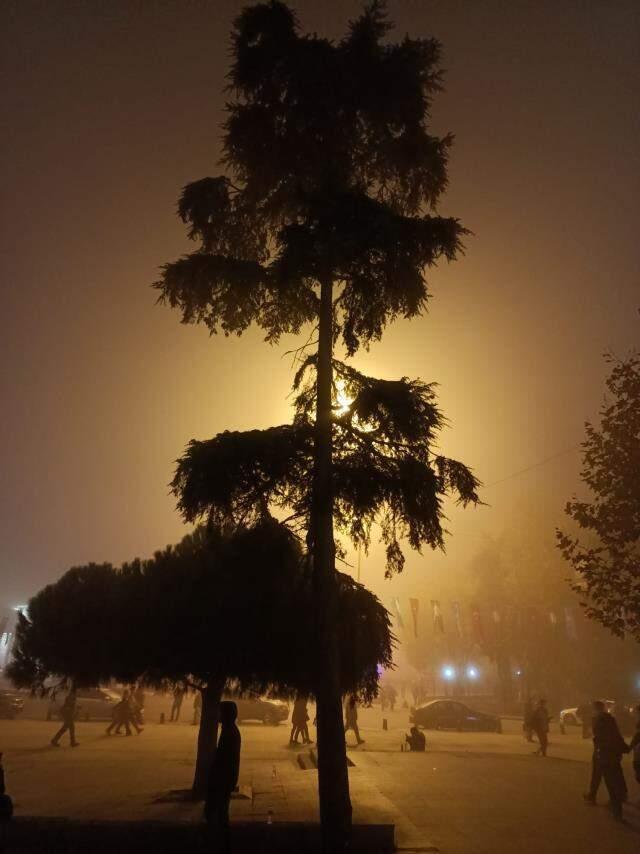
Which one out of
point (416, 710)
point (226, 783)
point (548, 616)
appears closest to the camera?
point (226, 783)

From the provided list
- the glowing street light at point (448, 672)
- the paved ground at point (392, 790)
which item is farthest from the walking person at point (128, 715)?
the glowing street light at point (448, 672)

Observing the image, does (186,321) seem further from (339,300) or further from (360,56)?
(360,56)

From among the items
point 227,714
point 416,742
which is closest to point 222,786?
point 227,714

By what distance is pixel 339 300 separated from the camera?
30.1 feet

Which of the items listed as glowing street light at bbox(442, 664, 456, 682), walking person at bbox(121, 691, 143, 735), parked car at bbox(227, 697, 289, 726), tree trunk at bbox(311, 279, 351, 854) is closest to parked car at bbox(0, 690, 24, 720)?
walking person at bbox(121, 691, 143, 735)

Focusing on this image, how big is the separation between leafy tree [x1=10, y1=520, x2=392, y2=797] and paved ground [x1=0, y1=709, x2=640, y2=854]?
1753mm

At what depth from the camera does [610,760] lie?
1064 cm

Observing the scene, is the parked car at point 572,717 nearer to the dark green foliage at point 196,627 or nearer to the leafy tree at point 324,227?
the dark green foliage at point 196,627

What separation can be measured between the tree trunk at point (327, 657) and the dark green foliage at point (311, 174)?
166 cm

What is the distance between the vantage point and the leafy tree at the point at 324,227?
7.91 meters

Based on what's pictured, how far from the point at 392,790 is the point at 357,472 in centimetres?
810

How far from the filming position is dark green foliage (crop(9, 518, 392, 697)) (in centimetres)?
944

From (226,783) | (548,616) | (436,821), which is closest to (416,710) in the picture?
(548,616)

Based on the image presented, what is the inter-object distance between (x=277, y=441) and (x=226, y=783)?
4.01m
